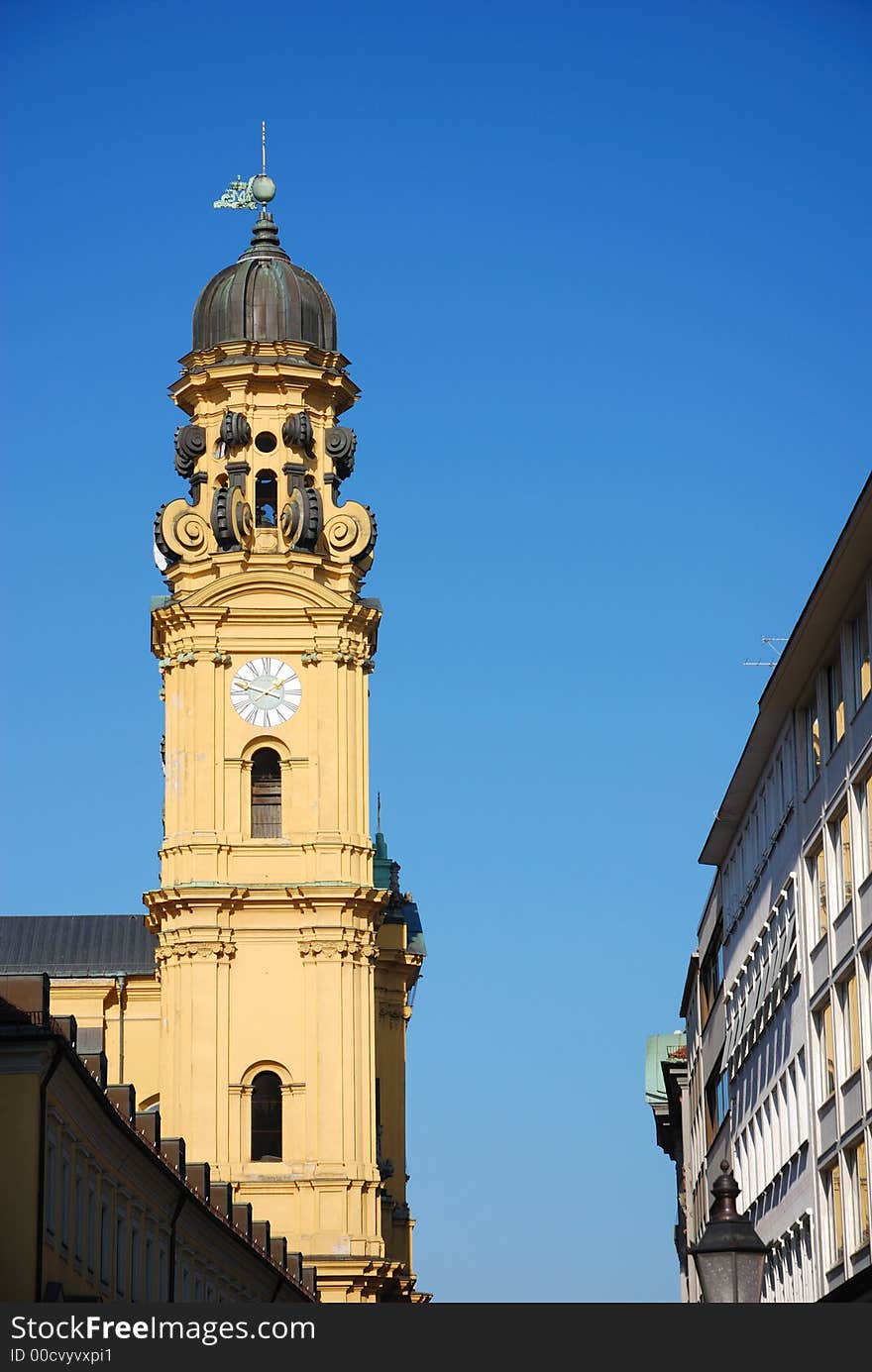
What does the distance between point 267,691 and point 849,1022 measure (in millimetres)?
41630

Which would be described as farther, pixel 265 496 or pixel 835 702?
pixel 265 496

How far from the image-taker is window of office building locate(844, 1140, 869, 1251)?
44.5 m

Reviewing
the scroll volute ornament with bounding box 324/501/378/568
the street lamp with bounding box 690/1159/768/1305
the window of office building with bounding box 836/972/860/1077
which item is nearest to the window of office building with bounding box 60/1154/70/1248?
the window of office building with bounding box 836/972/860/1077

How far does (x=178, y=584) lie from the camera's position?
87.6 metres

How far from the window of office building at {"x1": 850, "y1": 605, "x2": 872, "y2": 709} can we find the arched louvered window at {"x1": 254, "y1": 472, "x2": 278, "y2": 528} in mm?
44396

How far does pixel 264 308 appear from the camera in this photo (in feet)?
298

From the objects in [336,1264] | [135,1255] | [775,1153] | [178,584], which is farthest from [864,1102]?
[178,584]

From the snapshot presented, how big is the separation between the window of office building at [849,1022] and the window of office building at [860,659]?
4177mm

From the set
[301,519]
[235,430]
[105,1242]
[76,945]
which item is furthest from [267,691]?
[105,1242]

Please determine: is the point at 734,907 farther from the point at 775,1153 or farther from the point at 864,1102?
the point at 864,1102

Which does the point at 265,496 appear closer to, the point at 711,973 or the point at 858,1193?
the point at 711,973

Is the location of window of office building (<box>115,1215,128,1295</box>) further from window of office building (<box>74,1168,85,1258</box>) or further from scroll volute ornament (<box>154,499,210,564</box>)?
scroll volute ornament (<box>154,499,210,564</box>)

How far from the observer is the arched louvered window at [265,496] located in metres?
88.6

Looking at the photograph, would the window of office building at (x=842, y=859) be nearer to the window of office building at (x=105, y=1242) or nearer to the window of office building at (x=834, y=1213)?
the window of office building at (x=834, y=1213)
